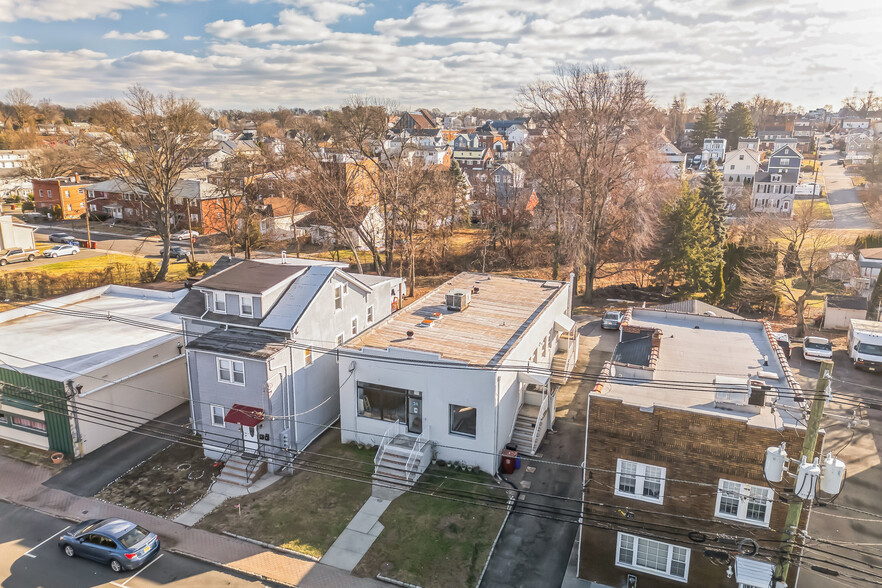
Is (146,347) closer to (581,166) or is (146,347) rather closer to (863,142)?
→ (581,166)

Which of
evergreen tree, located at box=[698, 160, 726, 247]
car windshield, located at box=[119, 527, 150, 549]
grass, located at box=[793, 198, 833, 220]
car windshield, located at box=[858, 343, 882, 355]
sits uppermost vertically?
evergreen tree, located at box=[698, 160, 726, 247]

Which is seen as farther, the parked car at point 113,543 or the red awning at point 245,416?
the red awning at point 245,416

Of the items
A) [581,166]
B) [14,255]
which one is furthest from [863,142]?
[14,255]

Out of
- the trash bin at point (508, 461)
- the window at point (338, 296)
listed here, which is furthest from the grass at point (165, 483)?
the trash bin at point (508, 461)

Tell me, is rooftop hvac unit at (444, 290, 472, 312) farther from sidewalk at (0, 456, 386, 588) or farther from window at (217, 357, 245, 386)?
sidewalk at (0, 456, 386, 588)

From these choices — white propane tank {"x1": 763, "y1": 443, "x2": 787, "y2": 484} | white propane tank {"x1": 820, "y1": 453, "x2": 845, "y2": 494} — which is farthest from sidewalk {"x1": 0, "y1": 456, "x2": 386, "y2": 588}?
white propane tank {"x1": 820, "y1": 453, "x2": 845, "y2": 494}

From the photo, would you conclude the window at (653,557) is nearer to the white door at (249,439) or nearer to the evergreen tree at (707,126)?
the white door at (249,439)
